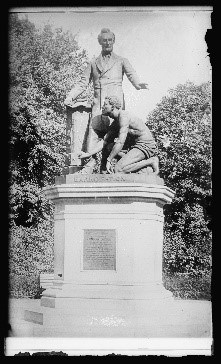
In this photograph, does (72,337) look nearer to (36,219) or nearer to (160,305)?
(160,305)

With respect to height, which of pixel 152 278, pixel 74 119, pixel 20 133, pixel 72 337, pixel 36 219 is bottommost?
pixel 72 337

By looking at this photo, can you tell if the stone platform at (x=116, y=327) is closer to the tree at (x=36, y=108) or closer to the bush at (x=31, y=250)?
the bush at (x=31, y=250)

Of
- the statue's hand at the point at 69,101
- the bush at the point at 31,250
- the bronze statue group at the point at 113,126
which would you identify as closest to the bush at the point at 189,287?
the bush at the point at 31,250

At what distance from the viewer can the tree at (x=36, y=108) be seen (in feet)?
71.2

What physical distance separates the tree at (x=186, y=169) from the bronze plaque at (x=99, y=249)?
10.4 m

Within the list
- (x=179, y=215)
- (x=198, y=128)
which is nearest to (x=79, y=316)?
(x=179, y=215)

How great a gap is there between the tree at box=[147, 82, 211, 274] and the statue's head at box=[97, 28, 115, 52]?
9.77 m

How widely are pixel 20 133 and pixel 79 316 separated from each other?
12.2 metres

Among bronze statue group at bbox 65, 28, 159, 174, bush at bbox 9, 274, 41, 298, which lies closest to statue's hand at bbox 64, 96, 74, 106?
bronze statue group at bbox 65, 28, 159, 174

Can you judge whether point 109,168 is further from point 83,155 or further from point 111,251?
point 111,251

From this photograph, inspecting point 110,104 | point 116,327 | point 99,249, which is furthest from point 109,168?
point 116,327

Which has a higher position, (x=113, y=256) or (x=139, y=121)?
(x=139, y=121)

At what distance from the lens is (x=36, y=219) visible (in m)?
21.6

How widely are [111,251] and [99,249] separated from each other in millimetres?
211
